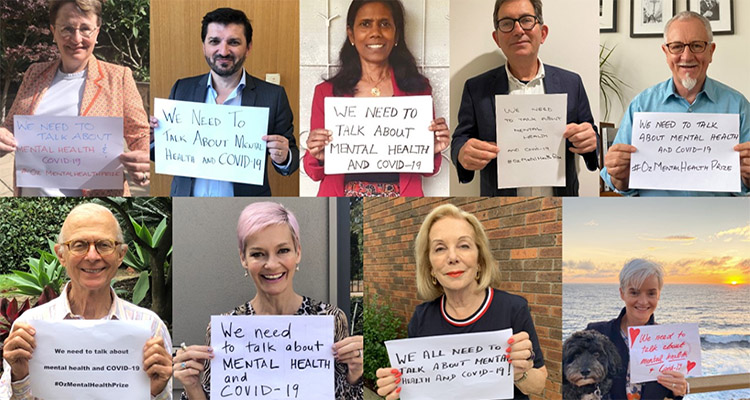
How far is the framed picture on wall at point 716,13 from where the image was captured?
3.07 meters

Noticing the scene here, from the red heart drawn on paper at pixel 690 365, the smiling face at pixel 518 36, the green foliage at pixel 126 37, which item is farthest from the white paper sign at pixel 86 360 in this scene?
the red heart drawn on paper at pixel 690 365

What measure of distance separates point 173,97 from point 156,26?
0.27 m

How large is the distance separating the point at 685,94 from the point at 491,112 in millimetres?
821

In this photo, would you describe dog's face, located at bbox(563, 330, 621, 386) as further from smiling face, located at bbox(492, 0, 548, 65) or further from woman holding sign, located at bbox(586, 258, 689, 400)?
smiling face, located at bbox(492, 0, 548, 65)

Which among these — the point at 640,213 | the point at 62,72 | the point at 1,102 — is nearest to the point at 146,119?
the point at 62,72

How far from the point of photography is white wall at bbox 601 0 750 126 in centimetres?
306

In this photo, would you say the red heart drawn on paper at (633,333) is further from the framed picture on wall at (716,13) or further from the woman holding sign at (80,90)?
the woman holding sign at (80,90)

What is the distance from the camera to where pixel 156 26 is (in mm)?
2787

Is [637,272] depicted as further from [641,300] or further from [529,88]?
[529,88]

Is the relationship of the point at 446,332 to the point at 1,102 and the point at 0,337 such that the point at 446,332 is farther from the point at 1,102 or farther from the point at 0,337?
the point at 1,102

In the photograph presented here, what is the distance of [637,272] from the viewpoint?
2.98 metres

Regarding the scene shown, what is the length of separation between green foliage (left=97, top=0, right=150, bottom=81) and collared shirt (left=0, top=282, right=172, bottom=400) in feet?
2.73

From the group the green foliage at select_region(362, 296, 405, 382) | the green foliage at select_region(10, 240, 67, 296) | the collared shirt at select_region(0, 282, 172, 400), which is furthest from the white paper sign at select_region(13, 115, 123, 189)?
the green foliage at select_region(362, 296, 405, 382)

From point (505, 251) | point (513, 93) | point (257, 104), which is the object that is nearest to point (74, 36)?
point (257, 104)
